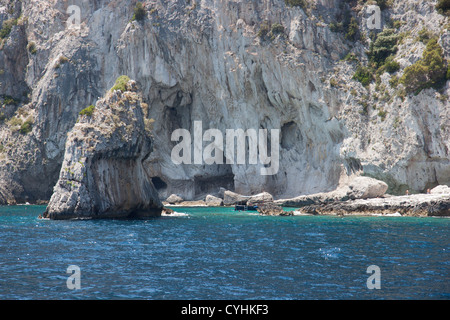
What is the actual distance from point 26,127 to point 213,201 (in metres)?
33.6

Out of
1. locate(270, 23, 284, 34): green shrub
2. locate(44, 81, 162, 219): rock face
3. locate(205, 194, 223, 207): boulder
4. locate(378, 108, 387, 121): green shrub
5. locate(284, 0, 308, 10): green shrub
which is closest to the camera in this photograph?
locate(44, 81, 162, 219): rock face

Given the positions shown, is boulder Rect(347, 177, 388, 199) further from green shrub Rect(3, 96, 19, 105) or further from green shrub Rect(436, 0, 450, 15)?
green shrub Rect(3, 96, 19, 105)

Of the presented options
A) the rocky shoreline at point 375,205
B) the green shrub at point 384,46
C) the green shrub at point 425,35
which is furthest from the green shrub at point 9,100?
the green shrub at point 425,35

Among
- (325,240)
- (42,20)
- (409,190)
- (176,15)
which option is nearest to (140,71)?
(176,15)

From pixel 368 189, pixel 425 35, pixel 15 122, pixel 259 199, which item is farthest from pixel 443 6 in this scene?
pixel 15 122

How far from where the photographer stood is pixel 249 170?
7512 cm

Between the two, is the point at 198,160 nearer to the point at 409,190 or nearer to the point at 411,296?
the point at 409,190

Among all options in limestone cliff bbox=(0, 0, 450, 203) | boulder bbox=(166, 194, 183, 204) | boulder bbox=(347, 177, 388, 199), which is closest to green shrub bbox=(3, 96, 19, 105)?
limestone cliff bbox=(0, 0, 450, 203)

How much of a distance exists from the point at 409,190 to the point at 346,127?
484 inches

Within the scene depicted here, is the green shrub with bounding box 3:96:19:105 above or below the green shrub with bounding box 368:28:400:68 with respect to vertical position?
below

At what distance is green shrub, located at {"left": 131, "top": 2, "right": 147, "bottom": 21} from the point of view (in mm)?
74500

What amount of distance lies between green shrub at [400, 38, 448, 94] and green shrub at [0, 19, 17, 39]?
67650 mm

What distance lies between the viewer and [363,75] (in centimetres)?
6562
